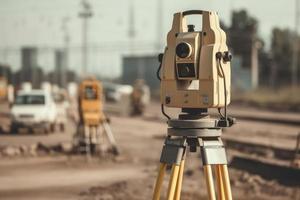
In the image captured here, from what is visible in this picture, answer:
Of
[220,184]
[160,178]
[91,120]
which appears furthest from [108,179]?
[220,184]

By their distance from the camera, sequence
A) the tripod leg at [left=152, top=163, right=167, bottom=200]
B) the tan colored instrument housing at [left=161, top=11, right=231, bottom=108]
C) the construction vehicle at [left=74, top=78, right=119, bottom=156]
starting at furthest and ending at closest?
the construction vehicle at [left=74, top=78, right=119, bottom=156], the tripod leg at [left=152, top=163, right=167, bottom=200], the tan colored instrument housing at [left=161, top=11, right=231, bottom=108]

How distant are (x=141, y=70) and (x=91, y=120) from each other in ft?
184

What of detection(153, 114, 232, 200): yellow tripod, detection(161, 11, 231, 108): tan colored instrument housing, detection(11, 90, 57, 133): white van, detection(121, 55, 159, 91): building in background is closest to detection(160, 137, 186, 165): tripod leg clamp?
detection(153, 114, 232, 200): yellow tripod

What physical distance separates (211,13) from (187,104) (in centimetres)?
71

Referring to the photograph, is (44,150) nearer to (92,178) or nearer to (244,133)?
(92,178)

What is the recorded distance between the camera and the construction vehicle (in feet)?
52.5

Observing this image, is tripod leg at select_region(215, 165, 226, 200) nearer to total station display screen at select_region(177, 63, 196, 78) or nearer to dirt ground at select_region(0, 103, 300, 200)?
total station display screen at select_region(177, 63, 196, 78)

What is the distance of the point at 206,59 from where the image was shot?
4.31m

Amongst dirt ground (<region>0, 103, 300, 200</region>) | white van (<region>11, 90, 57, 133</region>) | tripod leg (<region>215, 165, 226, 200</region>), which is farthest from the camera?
white van (<region>11, 90, 57, 133</region>)

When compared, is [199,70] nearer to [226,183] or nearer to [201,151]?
[201,151]

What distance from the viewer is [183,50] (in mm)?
4355

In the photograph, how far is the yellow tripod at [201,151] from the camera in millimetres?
4375

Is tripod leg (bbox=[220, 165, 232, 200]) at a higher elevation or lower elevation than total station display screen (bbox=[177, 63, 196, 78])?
lower

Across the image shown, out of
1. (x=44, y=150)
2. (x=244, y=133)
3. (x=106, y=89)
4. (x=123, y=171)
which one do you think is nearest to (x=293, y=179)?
(x=123, y=171)
